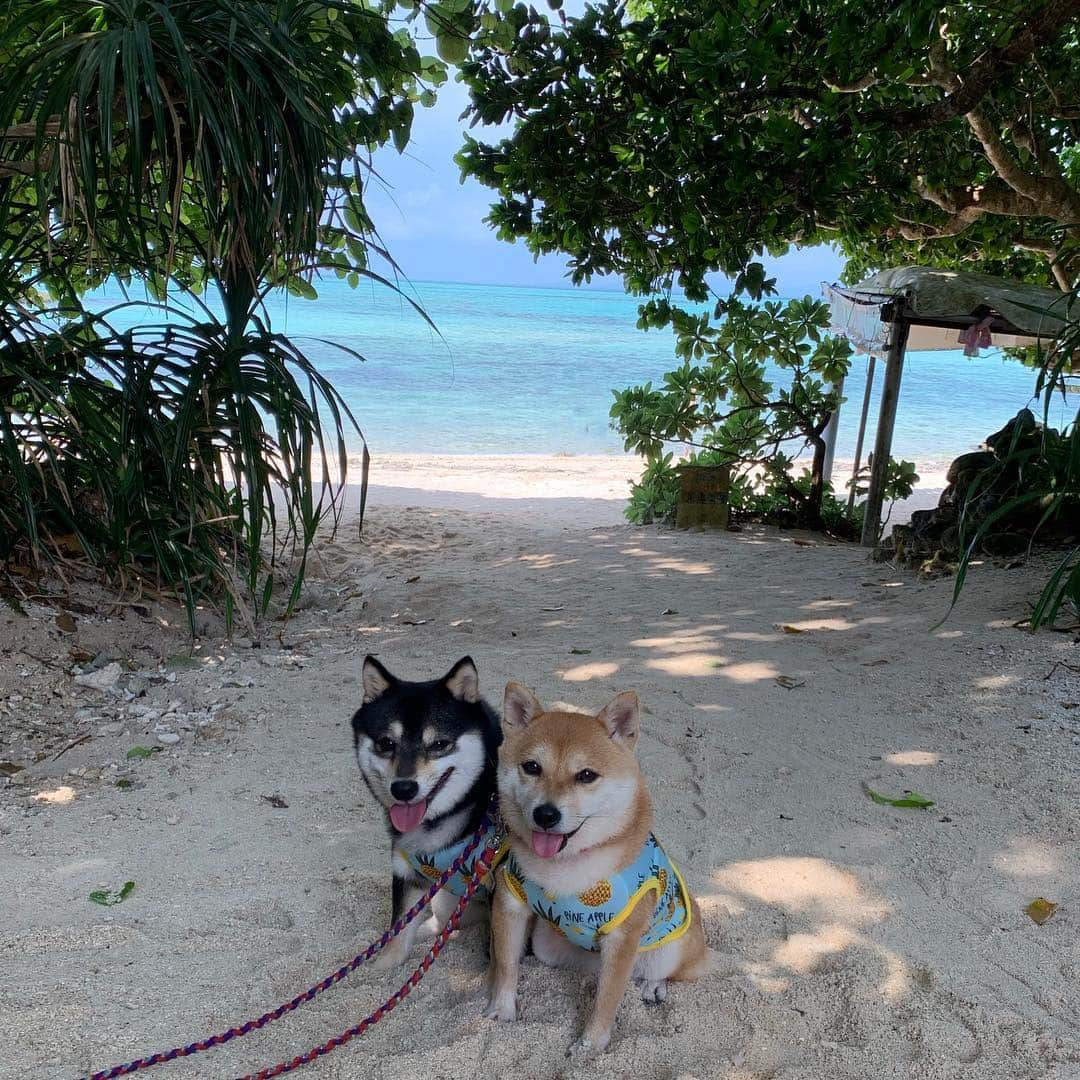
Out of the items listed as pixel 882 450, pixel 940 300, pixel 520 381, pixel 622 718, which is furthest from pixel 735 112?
pixel 520 381

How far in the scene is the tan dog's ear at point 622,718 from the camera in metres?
2.29

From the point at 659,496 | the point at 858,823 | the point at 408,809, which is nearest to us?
the point at 408,809

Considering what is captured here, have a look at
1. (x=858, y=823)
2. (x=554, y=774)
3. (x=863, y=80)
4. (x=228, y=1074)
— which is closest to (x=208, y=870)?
(x=228, y=1074)

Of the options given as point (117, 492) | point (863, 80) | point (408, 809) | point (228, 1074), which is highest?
point (863, 80)

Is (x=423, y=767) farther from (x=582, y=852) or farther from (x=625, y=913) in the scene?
(x=625, y=913)

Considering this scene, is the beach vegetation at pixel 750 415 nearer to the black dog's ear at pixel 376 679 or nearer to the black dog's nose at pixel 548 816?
the black dog's ear at pixel 376 679

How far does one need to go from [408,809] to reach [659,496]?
294 inches

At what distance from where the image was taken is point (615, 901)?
221cm

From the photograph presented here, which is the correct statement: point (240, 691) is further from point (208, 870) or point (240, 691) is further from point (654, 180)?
point (654, 180)

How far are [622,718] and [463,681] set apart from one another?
1.69ft

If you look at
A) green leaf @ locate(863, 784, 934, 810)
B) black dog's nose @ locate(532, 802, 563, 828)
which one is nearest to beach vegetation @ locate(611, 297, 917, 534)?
green leaf @ locate(863, 784, 934, 810)

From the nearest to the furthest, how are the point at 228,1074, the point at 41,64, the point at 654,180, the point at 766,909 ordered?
the point at 228,1074, the point at 766,909, the point at 41,64, the point at 654,180

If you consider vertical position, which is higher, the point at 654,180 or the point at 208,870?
the point at 654,180

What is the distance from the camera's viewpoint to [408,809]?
2.43 metres
